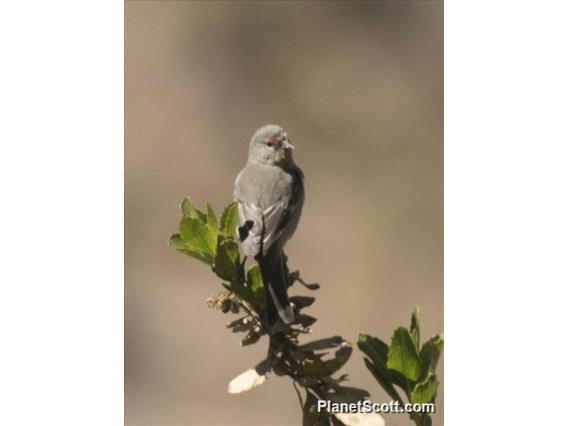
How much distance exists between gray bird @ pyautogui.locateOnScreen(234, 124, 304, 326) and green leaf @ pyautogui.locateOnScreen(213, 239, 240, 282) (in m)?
0.13

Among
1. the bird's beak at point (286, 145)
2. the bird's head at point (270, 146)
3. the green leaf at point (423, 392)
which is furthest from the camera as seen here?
the bird's head at point (270, 146)

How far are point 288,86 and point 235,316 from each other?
9.53ft

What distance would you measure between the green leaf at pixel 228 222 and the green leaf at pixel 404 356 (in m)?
0.57

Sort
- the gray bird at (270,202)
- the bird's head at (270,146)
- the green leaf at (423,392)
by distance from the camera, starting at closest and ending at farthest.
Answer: the green leaf at (423,392)
the gray bird at (270,202)
the bird's head at (270,146)

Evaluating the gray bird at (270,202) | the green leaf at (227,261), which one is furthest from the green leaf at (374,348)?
the green leaf at (227,261)

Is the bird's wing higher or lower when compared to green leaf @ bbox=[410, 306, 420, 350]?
higher

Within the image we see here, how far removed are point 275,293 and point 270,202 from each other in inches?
59.7

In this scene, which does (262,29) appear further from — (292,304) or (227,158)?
(292,304)

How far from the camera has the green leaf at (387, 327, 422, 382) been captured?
1.98 m

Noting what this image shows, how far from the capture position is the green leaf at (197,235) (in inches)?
85.1

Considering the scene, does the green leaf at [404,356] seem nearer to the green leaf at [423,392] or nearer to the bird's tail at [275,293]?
the green leaf at [423,392]

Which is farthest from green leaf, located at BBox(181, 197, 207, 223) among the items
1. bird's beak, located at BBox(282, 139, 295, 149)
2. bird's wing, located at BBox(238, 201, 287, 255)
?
bird's beak, located at BBox(282, 139, 295, 149)

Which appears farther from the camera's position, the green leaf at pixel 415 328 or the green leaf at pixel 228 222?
the green leaf at pixel 228 222

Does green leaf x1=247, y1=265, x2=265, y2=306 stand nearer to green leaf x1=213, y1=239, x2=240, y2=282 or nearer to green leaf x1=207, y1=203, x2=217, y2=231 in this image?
green leaf x1=213, y1=239, x2=240, y2=282
